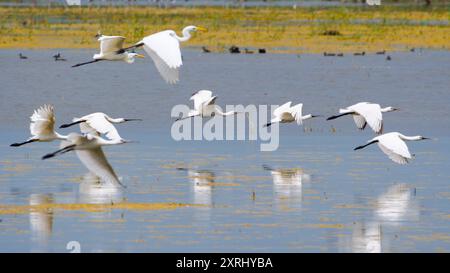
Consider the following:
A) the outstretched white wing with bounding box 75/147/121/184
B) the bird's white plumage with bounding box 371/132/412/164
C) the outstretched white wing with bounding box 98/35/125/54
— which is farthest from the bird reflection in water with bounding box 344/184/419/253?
the outstretched white wing with bounding box 98/35/125/54

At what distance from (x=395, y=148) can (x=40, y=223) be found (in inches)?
202

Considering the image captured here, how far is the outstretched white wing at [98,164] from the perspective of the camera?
1293 centimetres

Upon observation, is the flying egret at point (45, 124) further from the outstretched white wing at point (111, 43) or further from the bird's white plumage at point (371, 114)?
the bird's white plumage at point (371, 114)

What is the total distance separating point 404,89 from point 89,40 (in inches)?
653

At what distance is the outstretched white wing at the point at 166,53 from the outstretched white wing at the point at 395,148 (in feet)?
9.17

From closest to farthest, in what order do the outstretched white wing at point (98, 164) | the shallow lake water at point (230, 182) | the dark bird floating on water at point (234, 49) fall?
the shallow lake water at point (230, 182), the outstretched white wing at point (98, 164), the dark bird floating on water at point (234, 49)

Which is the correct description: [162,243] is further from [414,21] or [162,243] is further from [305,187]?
[414,21]

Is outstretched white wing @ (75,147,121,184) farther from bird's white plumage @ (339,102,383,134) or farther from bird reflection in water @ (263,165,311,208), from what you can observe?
bird's white plumage @ (339,102,383,134)

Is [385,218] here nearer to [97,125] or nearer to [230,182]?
[230,182]

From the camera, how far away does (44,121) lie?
1359cm

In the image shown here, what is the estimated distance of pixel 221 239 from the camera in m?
11.4

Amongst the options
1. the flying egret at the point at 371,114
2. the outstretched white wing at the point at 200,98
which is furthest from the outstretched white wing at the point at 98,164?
the outstretched white wing at the point at 200,98
